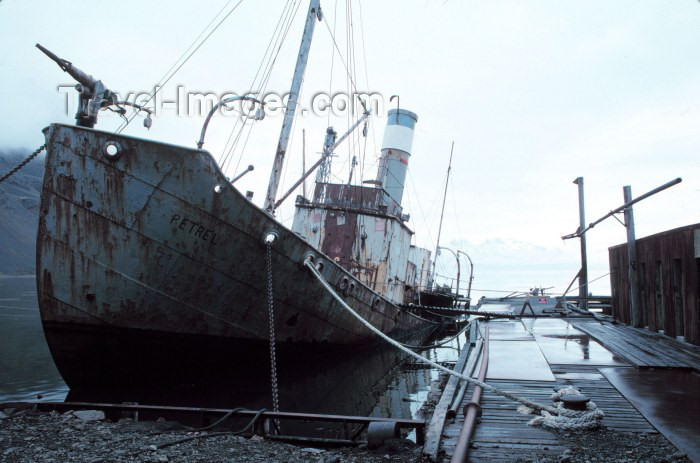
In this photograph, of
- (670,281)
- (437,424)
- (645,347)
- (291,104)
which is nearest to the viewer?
(437,424)

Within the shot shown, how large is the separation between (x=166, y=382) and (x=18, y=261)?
151349 mm

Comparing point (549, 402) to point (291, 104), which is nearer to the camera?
point (549, 402)

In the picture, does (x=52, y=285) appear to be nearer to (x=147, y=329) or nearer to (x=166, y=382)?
(x=147, y=329)

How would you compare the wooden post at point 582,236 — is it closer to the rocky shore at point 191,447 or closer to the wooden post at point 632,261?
the wooden post at point 632,261

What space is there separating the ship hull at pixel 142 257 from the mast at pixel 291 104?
5.28 ft

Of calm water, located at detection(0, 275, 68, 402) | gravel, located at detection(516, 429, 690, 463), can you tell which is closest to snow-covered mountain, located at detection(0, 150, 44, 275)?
calm water, located at detection(0, 275, 68, 402)

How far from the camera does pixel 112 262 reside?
7.88 m

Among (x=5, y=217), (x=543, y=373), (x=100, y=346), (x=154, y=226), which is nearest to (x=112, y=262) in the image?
(x=154, y=226)

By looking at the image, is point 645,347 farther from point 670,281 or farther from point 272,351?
point 272,351

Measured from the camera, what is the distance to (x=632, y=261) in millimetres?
11359

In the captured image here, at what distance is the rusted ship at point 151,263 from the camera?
25.3 ft

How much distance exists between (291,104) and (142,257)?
15.5 feet

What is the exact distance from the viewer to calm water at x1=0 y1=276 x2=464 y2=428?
8562 millimetres

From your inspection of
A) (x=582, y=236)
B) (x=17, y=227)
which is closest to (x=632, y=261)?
(x=582, y=236)
